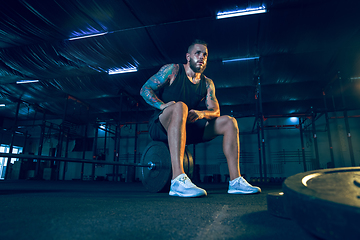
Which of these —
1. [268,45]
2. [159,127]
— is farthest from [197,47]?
[268,45]

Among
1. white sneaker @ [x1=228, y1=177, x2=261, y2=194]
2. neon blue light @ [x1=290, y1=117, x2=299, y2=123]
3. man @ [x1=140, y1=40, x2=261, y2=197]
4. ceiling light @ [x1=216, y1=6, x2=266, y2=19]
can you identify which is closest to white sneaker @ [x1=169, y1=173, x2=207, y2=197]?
man @ [x1=140, y1=40, x2=261, y2=197]

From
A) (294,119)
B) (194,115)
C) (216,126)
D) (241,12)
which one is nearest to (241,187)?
(216,126)

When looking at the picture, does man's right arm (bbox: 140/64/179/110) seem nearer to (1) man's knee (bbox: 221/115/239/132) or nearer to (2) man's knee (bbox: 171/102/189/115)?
(2) man's knee (bbox: 171/102/189/115)

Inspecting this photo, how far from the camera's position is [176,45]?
14.0 ft

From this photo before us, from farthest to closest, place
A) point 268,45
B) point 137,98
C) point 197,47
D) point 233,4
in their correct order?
point 137,98, point 268,45, point 233,4, point 197,47

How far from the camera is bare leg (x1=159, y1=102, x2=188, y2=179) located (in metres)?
1.28

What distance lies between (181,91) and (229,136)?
0.52m

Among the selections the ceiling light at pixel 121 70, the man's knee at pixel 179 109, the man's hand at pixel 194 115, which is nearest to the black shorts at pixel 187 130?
the man's hand at pixel 194 115

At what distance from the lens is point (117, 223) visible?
53 centimetres

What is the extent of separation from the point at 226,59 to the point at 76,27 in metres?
3.10

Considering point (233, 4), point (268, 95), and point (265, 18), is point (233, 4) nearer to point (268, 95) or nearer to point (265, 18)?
point (265, 18)

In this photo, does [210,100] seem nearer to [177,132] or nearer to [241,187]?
[177,132]

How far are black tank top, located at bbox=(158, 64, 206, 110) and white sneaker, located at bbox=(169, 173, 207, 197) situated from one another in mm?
711

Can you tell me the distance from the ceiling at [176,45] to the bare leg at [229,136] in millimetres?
2603
